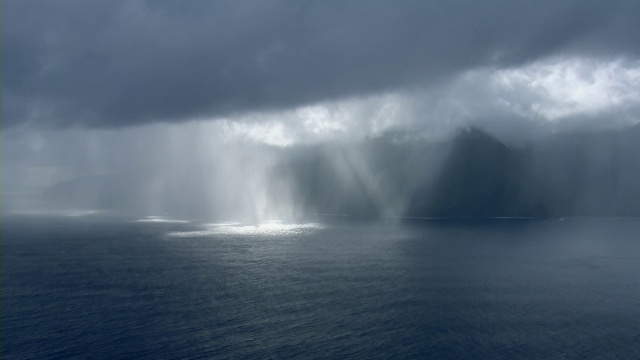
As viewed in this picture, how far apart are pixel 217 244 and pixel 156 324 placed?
121m

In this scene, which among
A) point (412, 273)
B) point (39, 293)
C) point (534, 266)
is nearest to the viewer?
point (39, 293)

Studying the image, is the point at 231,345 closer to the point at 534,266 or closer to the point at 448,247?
A: the point at 534,266

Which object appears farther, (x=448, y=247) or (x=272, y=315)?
(x=448, y=247)

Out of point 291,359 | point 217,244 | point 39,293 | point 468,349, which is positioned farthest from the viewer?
point 217,244

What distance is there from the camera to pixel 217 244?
197250mm

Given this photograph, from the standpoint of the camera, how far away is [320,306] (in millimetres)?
87875

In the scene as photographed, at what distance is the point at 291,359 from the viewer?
205 feet

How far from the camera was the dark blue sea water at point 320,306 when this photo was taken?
6712 cm

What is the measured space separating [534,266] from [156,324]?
358ft

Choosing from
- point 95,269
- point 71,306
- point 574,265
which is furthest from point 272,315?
point 574,265

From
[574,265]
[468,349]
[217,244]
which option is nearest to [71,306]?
[468,349]

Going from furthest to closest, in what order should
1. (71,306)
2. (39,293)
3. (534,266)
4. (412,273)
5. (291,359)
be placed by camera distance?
(534,266), (412,273), (39,293), (71,306), (291,359)

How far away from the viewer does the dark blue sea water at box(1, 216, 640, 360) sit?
67.1 metres

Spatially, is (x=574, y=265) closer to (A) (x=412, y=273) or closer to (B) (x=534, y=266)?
(B) (x=534, y=266)
